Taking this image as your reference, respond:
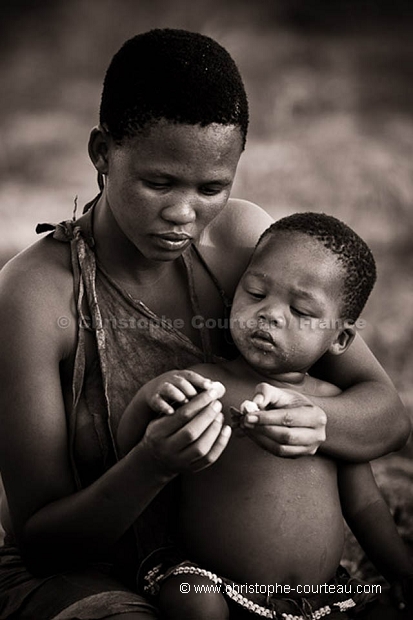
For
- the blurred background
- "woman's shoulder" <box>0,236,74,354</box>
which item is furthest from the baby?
the blurred background

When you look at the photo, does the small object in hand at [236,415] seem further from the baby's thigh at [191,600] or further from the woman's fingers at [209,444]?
the baby's thigh at [191,600]

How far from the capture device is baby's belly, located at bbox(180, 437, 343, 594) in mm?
1734

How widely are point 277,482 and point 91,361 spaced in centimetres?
38

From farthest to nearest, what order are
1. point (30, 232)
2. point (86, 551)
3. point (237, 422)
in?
point (30, 232), point (86, 551), point (237, 422)

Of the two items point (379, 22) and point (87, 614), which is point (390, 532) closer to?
point (87, 614)

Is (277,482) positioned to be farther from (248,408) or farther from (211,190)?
(211,190)

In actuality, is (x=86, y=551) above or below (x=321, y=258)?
below

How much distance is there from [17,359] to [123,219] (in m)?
0.29

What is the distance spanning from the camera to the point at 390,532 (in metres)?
1.90

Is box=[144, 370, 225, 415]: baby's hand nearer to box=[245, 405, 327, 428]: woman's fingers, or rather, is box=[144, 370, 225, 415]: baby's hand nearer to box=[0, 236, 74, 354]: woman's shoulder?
box=[245, 405, 327, 428]: woman's fingers

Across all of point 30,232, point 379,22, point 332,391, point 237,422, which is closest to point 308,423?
point 237,422

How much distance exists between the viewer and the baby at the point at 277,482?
170 cm

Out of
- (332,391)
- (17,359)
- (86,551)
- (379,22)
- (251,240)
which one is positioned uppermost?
(379,22)

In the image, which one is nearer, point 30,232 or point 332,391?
point 332,391
